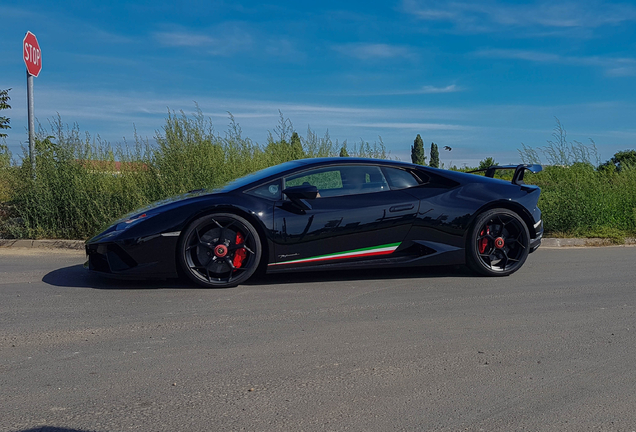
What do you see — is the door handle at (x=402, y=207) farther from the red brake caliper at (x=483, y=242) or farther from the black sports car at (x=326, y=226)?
the red brake caliper at (x=483, y=242)

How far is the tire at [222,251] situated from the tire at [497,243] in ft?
7.74

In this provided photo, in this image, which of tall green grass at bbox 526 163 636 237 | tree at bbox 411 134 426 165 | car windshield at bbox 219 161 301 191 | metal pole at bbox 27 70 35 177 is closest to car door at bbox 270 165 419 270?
car windshield at bbox 219 161 301 191

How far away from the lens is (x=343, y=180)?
19.6ft

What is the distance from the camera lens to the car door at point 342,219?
5.59 m

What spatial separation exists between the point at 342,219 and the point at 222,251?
1243mm

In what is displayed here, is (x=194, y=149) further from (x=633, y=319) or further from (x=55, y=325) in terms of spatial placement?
(x=633, y=319)

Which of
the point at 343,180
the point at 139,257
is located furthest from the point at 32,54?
the point at 343,180

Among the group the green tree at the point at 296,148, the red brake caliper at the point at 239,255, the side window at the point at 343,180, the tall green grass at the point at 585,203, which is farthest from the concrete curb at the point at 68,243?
the green tree at the point at 296,148

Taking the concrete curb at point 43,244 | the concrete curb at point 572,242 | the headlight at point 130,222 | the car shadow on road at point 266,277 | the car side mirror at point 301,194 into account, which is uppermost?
the car side mirror at point 301,194

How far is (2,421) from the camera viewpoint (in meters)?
2.59

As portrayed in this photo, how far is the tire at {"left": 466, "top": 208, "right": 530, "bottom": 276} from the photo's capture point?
20.0 ft

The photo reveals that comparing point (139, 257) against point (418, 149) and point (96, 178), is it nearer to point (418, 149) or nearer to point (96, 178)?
point (96, 178)

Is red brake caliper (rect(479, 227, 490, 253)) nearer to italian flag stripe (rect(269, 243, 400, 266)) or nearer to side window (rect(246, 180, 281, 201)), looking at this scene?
italian flag stripe (rect(269, 243, 400, 266))

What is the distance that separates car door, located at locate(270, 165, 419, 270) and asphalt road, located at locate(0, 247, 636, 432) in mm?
343
